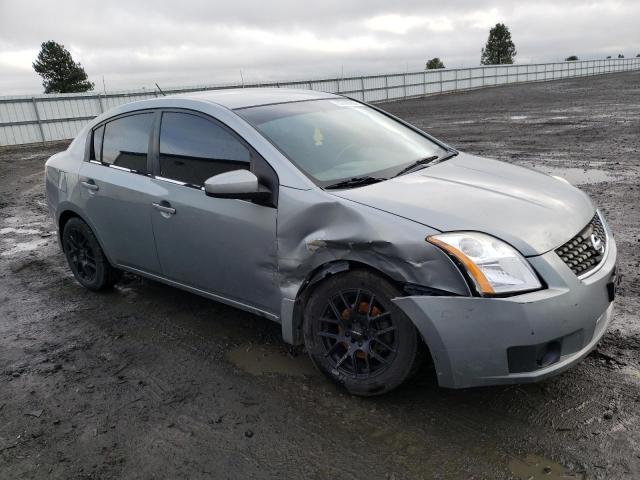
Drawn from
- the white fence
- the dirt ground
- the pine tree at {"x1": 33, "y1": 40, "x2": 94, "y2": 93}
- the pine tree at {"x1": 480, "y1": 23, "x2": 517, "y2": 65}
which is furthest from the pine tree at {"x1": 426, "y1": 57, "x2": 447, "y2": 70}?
the dirt ground

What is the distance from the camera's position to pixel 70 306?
4621 millimetres

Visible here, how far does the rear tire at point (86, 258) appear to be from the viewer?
459 cm

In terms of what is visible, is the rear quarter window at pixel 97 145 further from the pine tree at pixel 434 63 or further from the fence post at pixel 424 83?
the pine tree at pixel 434 63

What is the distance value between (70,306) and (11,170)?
461 inches

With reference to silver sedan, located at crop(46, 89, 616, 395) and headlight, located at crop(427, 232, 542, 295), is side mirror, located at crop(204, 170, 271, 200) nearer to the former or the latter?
silver sedan, located at crop(46, 89, 616, 395)

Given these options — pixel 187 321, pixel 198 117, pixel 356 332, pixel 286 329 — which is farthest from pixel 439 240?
pixel 187 321

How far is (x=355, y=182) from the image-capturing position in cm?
309

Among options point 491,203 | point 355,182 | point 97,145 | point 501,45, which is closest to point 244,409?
point 355,182

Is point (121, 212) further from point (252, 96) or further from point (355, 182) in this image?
point (355, 182)

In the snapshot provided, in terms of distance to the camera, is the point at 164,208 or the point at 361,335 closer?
the point at 361,335

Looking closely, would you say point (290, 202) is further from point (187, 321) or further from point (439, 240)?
point (187, 321)

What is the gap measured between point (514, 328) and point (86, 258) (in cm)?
377

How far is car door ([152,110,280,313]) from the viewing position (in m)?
3.19

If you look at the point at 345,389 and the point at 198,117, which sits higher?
the point at 198,117
